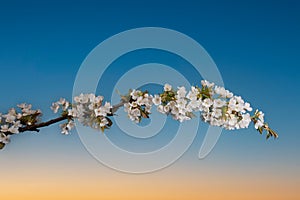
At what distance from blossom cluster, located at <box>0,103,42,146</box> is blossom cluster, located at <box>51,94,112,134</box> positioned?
0.17 m

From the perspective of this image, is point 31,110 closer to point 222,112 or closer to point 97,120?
point 97,120

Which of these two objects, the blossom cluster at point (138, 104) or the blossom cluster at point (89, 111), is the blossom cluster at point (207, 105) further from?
the blossom cluster at point (89, 111)

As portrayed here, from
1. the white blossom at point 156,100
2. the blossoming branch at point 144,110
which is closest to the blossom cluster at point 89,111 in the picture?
the blossoming branch at point 144,110

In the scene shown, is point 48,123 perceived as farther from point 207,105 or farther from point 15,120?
point 207,105

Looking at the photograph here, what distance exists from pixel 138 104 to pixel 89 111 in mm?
253

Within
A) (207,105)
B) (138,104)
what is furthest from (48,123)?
(207,105)

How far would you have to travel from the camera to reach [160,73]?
3273 millimetres

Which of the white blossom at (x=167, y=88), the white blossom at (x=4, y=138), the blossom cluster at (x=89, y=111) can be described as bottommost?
the white blossom at (x=4, y=138)

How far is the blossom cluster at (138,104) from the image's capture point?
1973 mm

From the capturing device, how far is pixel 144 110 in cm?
200

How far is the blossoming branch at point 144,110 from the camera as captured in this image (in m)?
1.97

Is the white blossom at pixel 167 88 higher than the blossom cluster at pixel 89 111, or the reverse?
the white blossom at pixel 167 88

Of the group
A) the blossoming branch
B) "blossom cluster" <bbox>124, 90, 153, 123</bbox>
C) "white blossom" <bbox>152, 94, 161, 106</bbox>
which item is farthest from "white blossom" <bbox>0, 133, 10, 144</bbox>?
"white blossom" <bbox>152, 94, 161, 106</bbox>

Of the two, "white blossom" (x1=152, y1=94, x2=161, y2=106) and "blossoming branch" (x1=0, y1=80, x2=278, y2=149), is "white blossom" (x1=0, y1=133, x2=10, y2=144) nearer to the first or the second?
"blossoming branch" (x1=0, y1=80, x2=278, y2=149)
